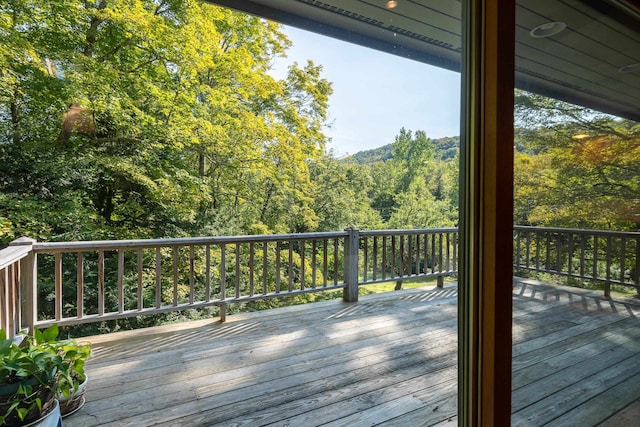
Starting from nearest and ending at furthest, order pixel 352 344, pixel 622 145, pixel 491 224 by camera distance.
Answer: pixel 491 224
pixel 622 145
pixel 352 344

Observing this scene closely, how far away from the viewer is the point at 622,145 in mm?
1188

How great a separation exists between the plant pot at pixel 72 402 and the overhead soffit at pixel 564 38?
2.25m

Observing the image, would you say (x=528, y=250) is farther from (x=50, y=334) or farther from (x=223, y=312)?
(x=223, y=312)

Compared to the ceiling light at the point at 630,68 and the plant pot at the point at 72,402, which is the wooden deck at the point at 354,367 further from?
the ceiling light at the point at 630,68

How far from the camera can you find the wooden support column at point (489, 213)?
0.90 metres

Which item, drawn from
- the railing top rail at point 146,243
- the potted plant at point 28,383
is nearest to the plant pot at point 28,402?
the potted plant at point 28,383

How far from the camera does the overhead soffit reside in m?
0.98

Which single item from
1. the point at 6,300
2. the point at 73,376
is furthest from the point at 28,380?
the point at 6,300

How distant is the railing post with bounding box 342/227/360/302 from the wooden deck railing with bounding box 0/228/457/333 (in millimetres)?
11

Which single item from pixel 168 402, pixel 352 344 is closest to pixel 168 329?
pixel 168 402

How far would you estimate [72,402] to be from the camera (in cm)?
164

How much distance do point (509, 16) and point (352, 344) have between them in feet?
7.53

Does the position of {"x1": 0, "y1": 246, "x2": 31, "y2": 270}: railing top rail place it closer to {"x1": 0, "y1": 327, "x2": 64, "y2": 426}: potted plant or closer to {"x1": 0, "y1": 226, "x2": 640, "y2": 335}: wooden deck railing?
{"x1": 0, "y1": 226, "x2": 640, "y2": 335}: wooden deck railing

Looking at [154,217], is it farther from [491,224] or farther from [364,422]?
[491,224]
